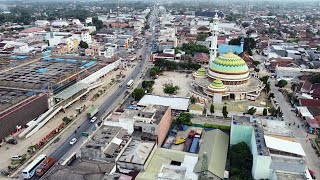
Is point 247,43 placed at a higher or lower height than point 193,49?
higher

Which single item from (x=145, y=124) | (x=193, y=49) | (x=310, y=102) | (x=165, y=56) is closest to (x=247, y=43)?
(x=193, y=49)

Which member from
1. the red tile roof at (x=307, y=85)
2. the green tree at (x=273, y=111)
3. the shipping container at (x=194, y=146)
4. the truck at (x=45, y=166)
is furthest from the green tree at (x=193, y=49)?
the truck at (x=45, y=166)

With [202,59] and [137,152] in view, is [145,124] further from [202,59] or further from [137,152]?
[202,59]

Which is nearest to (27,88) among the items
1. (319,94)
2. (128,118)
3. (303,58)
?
(128,118)

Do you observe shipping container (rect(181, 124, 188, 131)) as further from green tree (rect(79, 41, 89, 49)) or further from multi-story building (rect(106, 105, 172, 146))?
green tree (rect(79, 41, 89, 49))

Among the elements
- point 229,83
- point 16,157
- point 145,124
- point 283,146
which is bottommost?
point 16,157

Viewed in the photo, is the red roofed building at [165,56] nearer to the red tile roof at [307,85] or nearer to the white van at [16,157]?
the red tile roof at [307,85]

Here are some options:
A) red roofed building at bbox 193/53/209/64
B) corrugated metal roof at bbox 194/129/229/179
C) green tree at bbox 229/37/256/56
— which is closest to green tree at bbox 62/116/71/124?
corrugated metal roof at bbox 194/129/229/179
